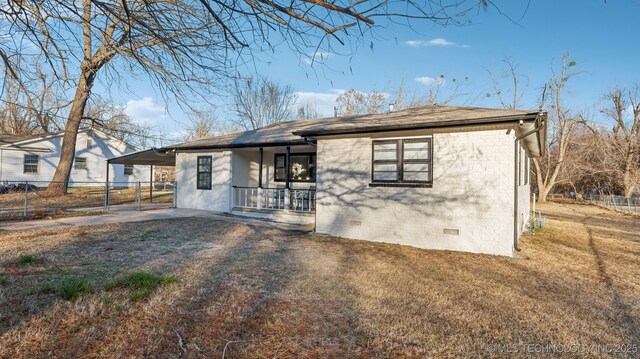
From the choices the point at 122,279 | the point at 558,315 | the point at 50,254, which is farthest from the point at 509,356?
the point at 50,254

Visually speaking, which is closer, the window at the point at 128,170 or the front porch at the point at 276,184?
the front porch at the point at 276,184

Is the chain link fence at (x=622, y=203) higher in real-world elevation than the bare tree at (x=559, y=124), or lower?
lower

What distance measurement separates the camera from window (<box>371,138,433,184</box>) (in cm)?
773

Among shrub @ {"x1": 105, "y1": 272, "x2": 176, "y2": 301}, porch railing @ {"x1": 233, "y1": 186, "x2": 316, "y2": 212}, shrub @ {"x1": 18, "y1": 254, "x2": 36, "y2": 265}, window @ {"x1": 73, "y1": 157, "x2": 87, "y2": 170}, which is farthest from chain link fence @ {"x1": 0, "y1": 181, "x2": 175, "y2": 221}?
shrub @ {"x1": 105, "y1": 272, "x2": 176, "y2": 301}

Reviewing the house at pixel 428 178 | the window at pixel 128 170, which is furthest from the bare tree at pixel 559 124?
the window at pixel 128 170

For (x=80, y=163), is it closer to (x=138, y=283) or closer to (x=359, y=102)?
(x=359, y=102)

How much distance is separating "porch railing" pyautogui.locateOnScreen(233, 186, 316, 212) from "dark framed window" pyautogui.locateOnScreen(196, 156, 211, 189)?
1.32m

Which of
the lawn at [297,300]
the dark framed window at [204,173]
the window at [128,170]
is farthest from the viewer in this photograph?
the window at [128,170]

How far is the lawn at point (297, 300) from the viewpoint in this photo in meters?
2.92

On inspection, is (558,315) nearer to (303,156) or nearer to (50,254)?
(50,254)

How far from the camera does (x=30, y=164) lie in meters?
22.6

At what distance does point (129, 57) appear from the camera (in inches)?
154

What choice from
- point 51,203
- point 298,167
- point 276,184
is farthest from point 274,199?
→ point 51,203

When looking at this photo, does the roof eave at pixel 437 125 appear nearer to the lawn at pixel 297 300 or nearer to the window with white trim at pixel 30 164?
the lawn at pixel 297 300
